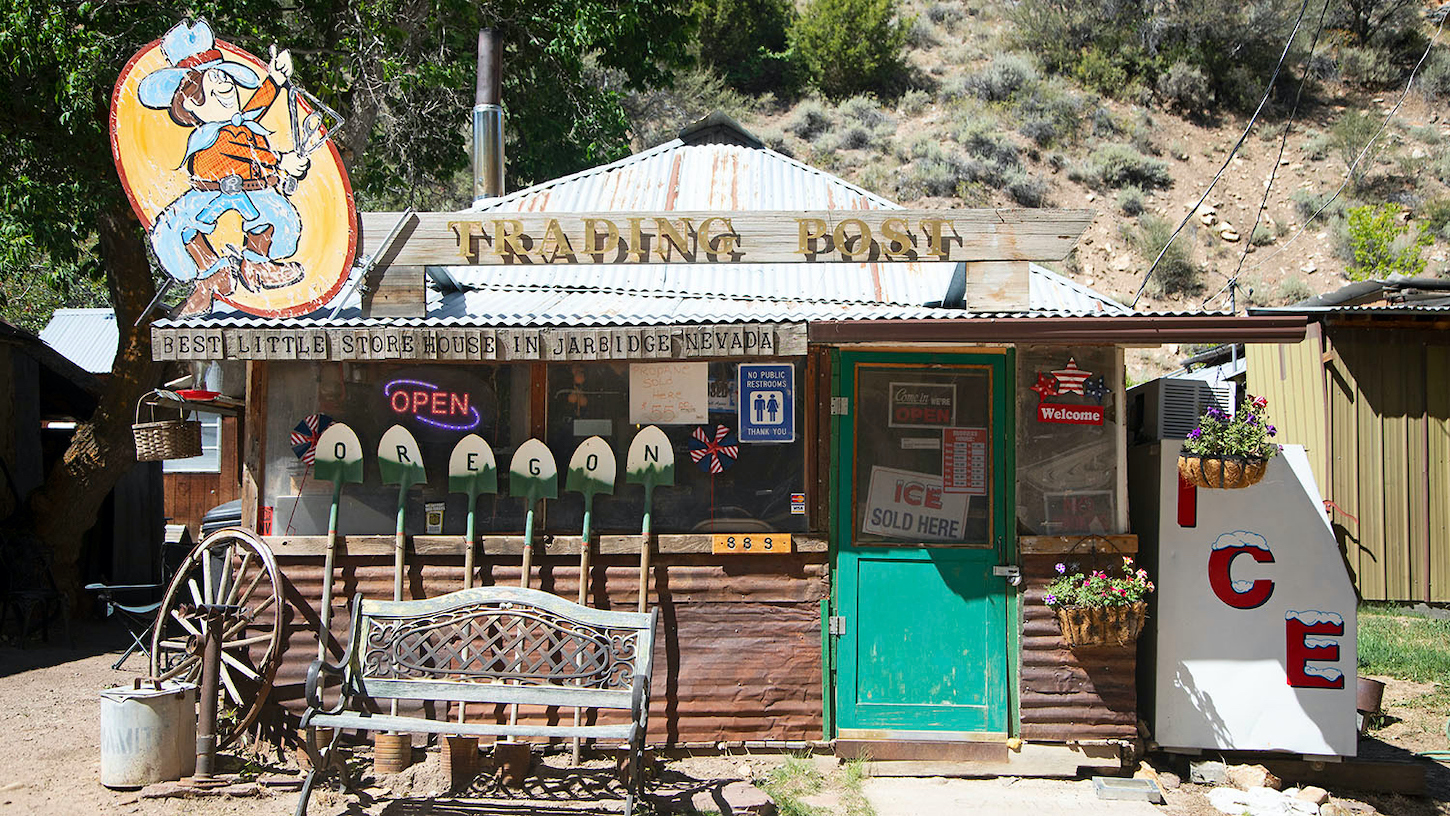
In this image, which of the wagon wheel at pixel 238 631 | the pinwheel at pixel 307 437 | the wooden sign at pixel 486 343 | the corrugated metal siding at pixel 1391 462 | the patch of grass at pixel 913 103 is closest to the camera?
the wooden sign at pixel 486 343

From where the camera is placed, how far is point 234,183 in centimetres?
610

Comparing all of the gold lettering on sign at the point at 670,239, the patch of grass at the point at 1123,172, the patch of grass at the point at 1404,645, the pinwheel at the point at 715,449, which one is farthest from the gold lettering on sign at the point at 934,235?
the patch of grass at the point at 1123,172

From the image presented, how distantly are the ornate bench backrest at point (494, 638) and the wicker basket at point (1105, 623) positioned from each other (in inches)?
98.0

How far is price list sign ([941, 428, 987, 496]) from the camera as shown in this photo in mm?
6230

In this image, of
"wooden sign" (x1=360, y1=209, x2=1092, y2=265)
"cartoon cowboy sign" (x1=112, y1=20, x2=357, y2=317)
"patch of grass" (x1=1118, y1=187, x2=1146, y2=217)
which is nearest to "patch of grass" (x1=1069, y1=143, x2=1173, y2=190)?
"patch of grass" (x1=1118, y1=187, x2=1146, y2=217)

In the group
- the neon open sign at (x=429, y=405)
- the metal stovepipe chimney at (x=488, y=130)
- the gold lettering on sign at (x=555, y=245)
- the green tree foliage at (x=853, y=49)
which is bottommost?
the neon open sign at (x=429, y=405)

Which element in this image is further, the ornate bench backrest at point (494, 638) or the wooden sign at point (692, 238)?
the wooden sign at point (692, 238)

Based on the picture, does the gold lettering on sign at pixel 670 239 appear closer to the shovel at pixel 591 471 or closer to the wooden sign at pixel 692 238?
the wooden sign at pixel 692 238

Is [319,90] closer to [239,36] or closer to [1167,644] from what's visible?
[239,36]

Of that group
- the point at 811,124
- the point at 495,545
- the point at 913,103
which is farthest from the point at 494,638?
the point at 913,103

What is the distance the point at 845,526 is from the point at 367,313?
323cm

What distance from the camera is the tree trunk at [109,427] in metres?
10.8

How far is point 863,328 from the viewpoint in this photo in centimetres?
559

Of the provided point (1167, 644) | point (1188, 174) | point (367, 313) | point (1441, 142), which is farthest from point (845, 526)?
point (1441, 142)
